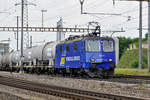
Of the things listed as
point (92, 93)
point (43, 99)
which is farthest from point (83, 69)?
point (43, 99)

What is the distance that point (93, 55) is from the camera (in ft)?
83.4

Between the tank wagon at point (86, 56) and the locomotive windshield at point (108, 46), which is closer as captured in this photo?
the tank wagon at point (86, 56)

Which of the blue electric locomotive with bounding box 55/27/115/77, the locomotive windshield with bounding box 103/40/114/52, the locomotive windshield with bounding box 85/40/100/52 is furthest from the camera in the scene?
the locomotive windshield with bounding box 103/40/114/52

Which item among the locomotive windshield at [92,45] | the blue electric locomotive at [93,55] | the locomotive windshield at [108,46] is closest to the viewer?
the blue electric locomotive at [93,55]

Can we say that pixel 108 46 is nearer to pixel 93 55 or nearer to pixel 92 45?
pixel 92 45

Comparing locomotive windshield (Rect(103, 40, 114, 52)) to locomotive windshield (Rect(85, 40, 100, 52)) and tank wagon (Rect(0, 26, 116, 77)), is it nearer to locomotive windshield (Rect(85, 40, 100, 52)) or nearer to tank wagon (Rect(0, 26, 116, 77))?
tank wagon (Rect(0, 26, 116, 77))

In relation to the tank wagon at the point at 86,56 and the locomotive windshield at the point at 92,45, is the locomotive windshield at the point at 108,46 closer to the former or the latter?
the tank wagon at the point at 86,56

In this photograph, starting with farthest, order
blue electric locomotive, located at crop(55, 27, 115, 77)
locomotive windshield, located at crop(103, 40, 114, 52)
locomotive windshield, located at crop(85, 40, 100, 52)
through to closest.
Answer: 1. locomotive windshield, located at crop(103, 40, 114, 52)
2. locomotive windshield, located at crop(85, 40, 100, 52)
3. blue electric locomotive, located at crop(55, 27, 115, 77)

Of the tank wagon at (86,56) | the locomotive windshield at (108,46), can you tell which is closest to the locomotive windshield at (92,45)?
the tank wagon at (86,56)

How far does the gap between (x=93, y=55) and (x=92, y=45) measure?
0.80m

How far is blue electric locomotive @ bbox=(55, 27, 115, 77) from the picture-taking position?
25.3 meters

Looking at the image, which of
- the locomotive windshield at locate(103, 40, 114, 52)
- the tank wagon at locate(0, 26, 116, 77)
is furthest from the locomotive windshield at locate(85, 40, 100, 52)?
the locomotive windshield at locate(103, 40, 114, 52)

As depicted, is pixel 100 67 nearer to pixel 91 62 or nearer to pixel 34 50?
pixel 91 62

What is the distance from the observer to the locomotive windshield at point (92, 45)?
25453 millimetres
